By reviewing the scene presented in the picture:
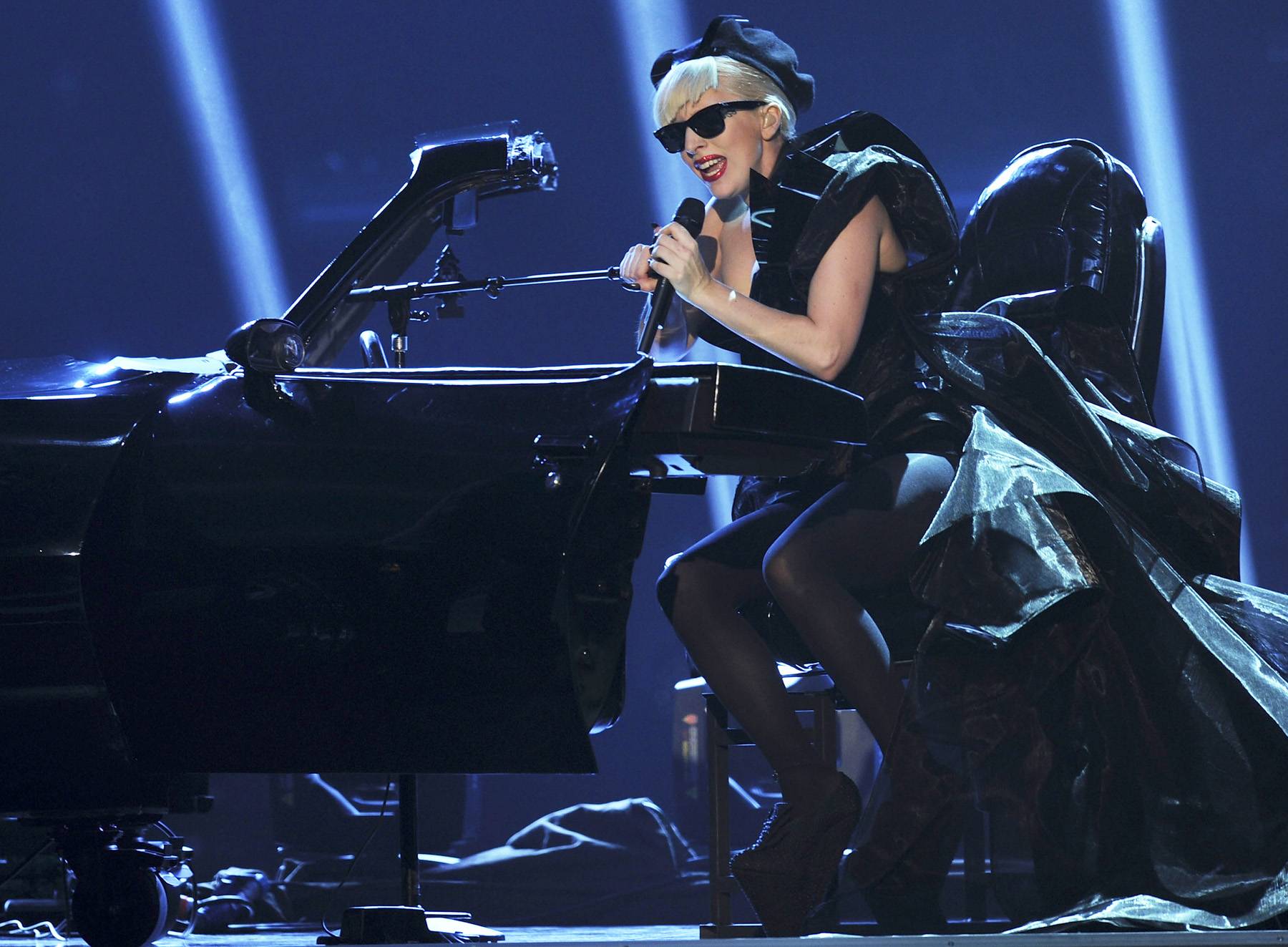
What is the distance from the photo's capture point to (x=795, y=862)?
1.75 m

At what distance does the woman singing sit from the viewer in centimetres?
182

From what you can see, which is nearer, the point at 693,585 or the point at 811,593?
the point at 811,593

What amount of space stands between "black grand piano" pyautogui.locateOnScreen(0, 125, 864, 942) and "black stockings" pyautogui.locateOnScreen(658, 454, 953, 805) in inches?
12.3

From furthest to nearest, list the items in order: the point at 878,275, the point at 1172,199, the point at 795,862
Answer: the point at 1172,199 → the point at 878,275 → the point at 795,862

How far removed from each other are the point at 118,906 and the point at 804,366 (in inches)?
47.8

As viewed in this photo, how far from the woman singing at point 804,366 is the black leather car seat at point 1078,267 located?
0.33 metres

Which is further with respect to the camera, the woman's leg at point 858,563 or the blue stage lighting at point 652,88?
the blue stage lighting at point 652,88

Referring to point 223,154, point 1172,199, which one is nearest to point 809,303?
point 1172,199

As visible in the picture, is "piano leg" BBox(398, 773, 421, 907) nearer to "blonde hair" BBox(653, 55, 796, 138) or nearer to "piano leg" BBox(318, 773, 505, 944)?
"piano leg" BBox(318, 773, 505, 944)

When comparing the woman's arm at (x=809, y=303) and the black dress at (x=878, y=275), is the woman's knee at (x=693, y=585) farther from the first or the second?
the woman's arm at (x=809, y=303)

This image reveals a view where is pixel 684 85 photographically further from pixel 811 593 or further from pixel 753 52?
pixel 811 593

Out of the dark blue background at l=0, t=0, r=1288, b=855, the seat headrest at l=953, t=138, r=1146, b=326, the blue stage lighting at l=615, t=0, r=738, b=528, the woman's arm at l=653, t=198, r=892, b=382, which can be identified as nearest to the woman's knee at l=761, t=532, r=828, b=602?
the woman's arm at l=653, t=198, r=892, b=382

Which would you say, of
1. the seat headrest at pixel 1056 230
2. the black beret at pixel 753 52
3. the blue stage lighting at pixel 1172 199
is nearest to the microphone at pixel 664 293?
the black beret at pixel 753 52

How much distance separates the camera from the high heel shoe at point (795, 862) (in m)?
1.75
